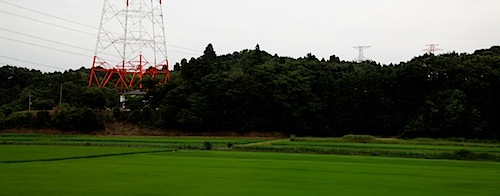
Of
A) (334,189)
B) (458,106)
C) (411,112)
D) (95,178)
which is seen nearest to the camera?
(334,189)

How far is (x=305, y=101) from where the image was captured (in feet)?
214

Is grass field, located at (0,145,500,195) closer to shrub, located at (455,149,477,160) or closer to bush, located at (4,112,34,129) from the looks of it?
shrub, located at (455,149,477,160)

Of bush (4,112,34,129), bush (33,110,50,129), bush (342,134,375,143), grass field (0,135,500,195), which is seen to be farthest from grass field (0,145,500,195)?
bush (4,112,34,129)

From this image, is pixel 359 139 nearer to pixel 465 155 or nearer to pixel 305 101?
pixel 305 101

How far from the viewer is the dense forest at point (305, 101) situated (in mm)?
59781

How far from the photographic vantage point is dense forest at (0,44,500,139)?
59.8m

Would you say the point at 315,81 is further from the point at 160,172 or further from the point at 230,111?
the point at 160,172

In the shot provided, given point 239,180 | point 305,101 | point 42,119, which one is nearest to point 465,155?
point 239,180

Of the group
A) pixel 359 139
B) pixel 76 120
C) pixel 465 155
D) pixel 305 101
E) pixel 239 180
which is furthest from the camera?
pixel 305 101

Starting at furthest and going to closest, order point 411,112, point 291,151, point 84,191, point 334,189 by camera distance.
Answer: point 411,112, point 291,151, point 334,189, point 84,191

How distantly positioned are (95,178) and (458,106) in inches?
1873

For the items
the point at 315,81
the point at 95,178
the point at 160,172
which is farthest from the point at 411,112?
the point at 95,178

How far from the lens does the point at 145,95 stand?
7094cm

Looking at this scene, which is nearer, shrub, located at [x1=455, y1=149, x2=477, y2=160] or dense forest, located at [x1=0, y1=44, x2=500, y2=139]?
shrub, located at [x1=455, y1=149, x2=477, y2=160]
